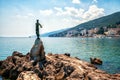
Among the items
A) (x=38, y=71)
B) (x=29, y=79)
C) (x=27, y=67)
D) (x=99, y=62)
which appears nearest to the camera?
(x=29, y=79)

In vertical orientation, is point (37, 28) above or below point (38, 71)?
above

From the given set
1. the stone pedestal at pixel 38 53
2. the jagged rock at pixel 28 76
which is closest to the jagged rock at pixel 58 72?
the jagged rock at pixel 28 76

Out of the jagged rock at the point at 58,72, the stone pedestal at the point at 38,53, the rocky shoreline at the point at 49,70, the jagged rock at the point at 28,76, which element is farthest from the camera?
the stone pedestal at the point at 38,53

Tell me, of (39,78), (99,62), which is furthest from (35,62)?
(99,62)

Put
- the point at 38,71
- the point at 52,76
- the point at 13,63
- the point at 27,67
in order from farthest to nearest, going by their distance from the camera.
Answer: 1. the point at 13,63
2. the point at 27,67
3. the point at 38,71
4. the point at 52,76

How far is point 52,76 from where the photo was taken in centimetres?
3139

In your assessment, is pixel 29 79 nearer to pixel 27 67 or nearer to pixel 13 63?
pixel 27 67

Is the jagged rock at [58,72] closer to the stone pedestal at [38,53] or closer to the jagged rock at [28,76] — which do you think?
the jagged rock at [28,76]

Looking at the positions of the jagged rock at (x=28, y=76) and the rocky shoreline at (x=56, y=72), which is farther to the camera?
the jagged rock at (x=28, y=76)

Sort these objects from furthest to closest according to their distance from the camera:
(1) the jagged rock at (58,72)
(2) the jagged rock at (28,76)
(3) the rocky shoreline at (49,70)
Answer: (2) the jagged rock at (28,76) < (3) the rocky shoreline at (49,70) < (1) the jagged rock at (58,72)

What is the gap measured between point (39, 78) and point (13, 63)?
14.3 metres

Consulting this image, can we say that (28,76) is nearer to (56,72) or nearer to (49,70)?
(49,70)

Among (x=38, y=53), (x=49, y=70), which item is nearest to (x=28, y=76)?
(x=49, y=70)

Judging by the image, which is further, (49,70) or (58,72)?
(49,70)
